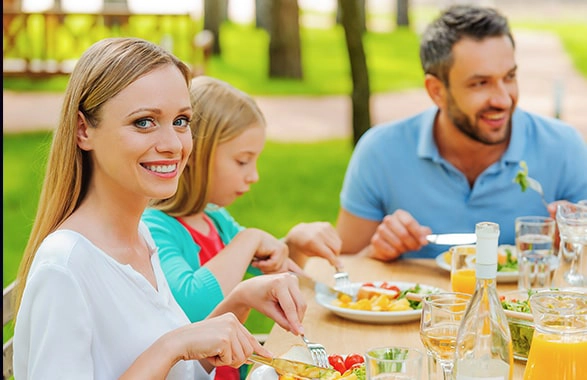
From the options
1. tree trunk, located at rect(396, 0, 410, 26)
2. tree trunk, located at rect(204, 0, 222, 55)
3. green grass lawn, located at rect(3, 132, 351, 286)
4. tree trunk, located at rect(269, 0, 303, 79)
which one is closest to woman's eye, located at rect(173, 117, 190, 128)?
green grass lawn, located at rect(3, 132, 351, 286)

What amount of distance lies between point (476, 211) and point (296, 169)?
6052mm

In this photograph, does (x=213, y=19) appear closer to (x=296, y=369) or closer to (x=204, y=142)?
(x=204, y=142)

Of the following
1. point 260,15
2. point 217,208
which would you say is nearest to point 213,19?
point 260,15

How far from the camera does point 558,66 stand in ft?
55.0

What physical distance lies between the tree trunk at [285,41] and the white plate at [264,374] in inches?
454

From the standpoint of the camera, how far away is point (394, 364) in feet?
5.81

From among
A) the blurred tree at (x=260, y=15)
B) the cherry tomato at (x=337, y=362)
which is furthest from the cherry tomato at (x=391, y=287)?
the blurred tree at (x=260, y=15)

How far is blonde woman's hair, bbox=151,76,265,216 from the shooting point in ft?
9.60

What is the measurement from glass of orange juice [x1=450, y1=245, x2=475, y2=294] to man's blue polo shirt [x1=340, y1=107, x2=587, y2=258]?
829mm

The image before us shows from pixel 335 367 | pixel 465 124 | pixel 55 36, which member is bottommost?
pixel 55 36

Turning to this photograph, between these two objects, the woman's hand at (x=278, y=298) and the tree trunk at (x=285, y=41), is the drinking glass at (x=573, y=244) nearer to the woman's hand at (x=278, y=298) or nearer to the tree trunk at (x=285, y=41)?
the woman's hand at (x=278, y=298)

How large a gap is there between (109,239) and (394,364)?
2.29 feet

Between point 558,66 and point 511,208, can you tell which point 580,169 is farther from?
point 558,66

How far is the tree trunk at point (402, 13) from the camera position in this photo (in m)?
23.4
